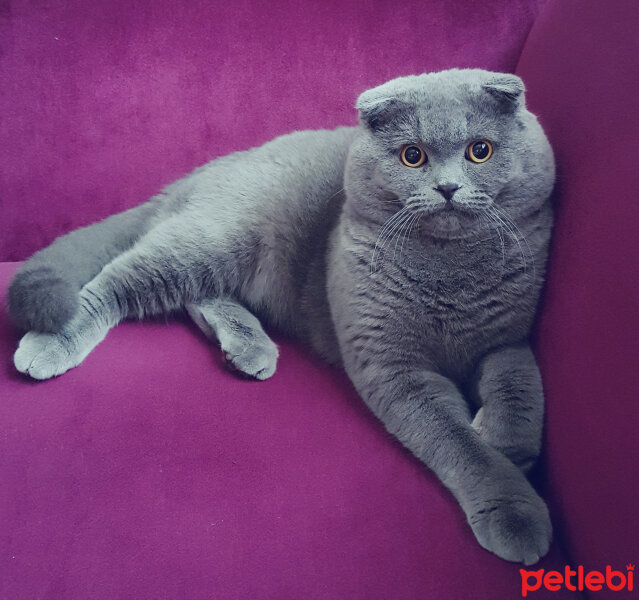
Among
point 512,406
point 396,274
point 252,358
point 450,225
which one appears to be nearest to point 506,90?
point 450,225

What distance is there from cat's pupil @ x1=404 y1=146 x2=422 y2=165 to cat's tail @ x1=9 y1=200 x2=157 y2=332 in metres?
0.60

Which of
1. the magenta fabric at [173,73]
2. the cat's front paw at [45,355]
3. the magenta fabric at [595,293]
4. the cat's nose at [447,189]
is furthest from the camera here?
the magenta fabric at [173,73]

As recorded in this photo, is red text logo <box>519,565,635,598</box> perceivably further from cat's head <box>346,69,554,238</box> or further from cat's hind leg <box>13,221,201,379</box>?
cat's hind leg <box>13,221,201,379</box>

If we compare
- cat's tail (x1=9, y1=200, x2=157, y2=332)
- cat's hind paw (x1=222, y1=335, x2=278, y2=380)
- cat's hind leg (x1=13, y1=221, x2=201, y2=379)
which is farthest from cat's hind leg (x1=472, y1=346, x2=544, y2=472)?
cat's tail (x1=9, y1=200, x2=157, y2=332)

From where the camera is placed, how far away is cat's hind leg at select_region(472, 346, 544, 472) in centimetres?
86

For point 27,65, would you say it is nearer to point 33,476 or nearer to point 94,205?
point 94,205

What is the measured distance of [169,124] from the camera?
135cm

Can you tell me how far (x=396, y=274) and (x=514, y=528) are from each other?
1.36ft

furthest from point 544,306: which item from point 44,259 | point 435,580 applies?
point 44,259

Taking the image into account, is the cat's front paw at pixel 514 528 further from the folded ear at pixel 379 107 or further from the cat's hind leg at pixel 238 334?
the folded ear at pixel 379 107

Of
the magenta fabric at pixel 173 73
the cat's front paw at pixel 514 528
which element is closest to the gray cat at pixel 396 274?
the cat's front paw at pixel 514 528

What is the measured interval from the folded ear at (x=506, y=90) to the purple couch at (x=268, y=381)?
0.29ft

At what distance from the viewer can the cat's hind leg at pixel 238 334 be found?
1.03 metres

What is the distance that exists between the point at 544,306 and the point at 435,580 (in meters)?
0.43
